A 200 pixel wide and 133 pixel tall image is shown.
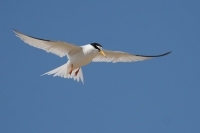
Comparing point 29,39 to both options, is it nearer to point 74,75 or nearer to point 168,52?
point 74,75

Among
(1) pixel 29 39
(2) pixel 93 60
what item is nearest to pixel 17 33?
(1) pixel 29 39

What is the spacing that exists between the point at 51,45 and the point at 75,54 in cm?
101

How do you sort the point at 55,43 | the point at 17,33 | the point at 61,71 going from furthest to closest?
the point at 61,71 → the point at 55,43 → the point at 17,33

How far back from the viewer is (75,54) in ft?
55.8

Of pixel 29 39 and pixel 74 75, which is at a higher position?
pixel 29 39

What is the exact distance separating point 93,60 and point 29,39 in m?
3.77

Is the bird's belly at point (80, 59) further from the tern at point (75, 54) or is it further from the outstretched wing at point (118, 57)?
the outstretched wing at point (118, 57)

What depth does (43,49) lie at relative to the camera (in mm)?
16422

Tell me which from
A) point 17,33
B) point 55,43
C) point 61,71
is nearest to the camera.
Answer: point 17,33

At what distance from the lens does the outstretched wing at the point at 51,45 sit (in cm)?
1552

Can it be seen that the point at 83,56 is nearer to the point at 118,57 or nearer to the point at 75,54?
the point at 75,54

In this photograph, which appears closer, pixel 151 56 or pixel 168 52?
pixel 168 52

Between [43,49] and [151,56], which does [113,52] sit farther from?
[43,49]

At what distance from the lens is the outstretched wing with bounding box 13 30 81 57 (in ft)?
50.9
